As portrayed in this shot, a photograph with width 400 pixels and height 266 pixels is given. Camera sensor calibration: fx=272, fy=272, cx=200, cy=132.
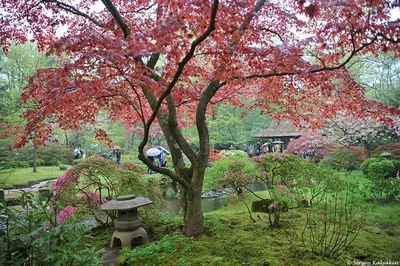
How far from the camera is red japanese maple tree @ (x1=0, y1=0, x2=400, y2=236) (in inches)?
116

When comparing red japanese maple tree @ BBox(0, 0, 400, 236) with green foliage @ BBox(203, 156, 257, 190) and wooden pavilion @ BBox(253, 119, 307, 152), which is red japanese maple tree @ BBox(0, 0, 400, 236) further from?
wooden pavilion @ BBox(253, 119, 307, 152)

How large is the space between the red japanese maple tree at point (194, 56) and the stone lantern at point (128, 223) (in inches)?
29.3

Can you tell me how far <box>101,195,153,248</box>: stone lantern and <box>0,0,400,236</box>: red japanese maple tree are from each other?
2.44 ft

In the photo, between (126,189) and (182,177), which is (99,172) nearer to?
(126,189)

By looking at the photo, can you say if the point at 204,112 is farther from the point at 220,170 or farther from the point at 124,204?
the point at 124,204

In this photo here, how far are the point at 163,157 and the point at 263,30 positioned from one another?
1130cm

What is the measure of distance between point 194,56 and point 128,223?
2723 millimetres

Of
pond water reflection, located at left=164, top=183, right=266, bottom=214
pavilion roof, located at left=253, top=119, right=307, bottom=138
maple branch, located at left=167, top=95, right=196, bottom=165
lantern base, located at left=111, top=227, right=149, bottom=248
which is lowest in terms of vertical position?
pond water reflection, located at left=164, top=183, right=266, bottom=214

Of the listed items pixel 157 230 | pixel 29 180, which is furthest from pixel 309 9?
pixel 29 180

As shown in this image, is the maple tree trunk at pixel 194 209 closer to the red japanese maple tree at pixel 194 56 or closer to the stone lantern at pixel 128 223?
the red japanese maple tree at pixel 194 56

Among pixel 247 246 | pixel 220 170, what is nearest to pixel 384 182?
pixel 220 170

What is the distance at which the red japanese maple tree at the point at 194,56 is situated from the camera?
2955 mm

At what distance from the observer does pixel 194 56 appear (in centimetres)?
346

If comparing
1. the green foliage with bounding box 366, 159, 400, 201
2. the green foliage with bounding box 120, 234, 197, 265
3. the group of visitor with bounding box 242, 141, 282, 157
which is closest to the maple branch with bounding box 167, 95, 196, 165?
the green foliage with bounding box 120, 234, 197, 265
